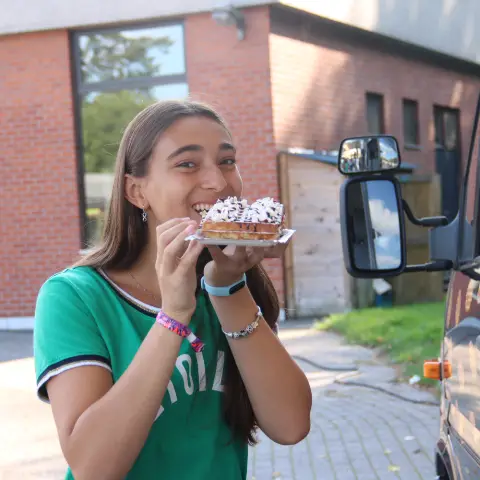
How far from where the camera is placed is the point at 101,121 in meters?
14.1

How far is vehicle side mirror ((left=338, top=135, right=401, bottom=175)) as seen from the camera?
8.02ft

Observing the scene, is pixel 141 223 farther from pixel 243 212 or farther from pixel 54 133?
pixel 54 133

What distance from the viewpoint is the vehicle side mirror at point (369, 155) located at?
244cm

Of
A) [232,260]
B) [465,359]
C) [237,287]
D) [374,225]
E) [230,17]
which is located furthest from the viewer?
[230,17]

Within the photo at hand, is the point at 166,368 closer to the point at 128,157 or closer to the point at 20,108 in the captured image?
the point at 128,157

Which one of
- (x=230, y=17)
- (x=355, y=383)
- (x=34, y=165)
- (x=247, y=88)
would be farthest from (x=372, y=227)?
A: (x=34, y=165)

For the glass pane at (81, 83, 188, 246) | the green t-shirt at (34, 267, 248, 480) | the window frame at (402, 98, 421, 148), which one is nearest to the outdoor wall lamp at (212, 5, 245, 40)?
the glass pane at (81, 83, 188, 246)

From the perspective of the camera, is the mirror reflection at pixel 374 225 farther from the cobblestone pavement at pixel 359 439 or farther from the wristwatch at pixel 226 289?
the cobblestone pavement at pixel 359 439

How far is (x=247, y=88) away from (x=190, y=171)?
11.3 meters

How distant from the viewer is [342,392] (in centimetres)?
814

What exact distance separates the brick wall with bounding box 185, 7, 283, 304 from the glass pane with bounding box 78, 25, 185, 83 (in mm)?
526

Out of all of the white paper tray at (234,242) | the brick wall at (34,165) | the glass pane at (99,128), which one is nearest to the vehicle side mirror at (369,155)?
the white paper tray at (234,242)

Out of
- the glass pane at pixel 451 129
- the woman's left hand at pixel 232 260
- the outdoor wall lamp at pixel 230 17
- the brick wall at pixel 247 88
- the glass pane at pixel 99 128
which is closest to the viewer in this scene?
the woman's left hand at pixel 232 260

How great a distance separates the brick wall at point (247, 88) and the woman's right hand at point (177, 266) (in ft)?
36.6
